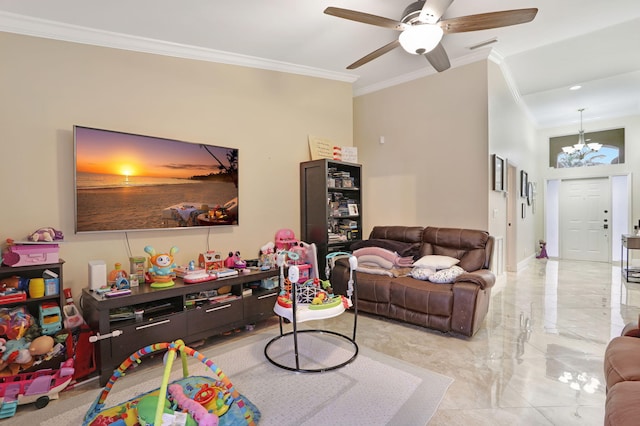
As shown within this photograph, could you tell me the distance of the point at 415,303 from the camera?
307 cm

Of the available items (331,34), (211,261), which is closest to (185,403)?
(211,261)

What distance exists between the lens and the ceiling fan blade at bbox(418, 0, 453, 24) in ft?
6.88

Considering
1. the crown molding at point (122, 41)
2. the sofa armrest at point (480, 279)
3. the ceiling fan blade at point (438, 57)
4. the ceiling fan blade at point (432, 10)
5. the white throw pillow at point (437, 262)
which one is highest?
the crown molding at point (122, 41)

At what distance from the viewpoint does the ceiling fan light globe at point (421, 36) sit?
2.26 m

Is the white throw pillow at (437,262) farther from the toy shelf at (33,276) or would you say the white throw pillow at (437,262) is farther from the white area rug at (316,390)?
the toy shelf at (33,276)

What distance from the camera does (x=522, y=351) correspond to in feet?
8.61

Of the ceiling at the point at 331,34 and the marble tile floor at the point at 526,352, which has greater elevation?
the ceiling at the point at 331,34

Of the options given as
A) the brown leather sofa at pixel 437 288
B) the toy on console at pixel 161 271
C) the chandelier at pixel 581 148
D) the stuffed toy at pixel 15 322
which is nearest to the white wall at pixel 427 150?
the brown leather sofa at pixel 437 288

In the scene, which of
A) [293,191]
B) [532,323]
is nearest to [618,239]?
[532,323]

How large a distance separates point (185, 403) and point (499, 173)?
13.8ft

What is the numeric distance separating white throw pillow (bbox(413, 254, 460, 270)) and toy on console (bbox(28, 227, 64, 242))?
3228 millimetres

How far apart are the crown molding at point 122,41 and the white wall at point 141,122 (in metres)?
0.06

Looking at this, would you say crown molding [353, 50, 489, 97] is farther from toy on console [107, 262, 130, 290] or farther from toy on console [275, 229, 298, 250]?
toy on console [107, 262, 130, 290]

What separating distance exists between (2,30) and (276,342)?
326cm
